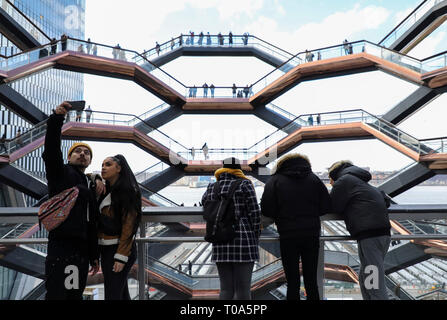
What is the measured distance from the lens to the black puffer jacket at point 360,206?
2.92 meters

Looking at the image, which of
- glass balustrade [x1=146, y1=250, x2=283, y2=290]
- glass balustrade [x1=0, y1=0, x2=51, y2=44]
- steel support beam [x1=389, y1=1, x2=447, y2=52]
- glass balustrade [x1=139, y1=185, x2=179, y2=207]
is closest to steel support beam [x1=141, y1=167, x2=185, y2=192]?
glass balustrade [x1=139, y1=185, x2=179, y2=207]

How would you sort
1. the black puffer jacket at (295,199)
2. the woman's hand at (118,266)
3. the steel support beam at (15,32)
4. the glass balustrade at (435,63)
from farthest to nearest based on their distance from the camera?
the steel support beam at (15,32)
the glass balustrade at (435,63)
the black puffer jacket at (295,199)
the woman's hand at (118,266)

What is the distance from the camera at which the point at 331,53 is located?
18.9 m

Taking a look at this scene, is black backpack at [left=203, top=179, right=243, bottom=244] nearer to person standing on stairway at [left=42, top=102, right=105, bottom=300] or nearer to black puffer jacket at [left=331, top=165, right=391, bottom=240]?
person standing on stairway at [left=42, top=102, right=105, bottom=300]

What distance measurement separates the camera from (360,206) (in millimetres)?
2967

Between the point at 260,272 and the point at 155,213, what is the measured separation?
123 centimetres

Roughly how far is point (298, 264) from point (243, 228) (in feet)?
2.08

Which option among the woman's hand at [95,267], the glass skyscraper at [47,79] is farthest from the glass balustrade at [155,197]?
the glass skyscraper at [47,79]

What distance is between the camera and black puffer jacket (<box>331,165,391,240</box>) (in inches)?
115

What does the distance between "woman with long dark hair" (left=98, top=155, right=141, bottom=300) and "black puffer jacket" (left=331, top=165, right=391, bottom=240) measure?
191cm

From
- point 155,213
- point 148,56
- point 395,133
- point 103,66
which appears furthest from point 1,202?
point 395,133

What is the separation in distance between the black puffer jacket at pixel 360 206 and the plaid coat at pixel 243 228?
0.90m

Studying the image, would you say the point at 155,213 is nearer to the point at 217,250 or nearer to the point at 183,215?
the point at 183,215

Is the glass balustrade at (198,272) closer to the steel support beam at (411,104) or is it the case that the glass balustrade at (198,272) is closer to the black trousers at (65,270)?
the black trousers at (65,270)
